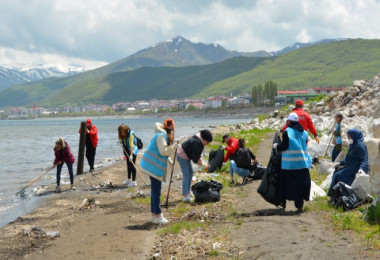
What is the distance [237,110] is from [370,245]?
540ft

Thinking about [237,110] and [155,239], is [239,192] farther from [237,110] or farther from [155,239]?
[237,110]

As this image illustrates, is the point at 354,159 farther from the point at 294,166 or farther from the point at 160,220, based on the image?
the point at 160,220

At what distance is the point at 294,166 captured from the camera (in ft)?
26.9

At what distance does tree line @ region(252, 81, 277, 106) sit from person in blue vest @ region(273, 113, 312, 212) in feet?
523

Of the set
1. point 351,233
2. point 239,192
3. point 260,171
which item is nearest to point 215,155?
point 260,171

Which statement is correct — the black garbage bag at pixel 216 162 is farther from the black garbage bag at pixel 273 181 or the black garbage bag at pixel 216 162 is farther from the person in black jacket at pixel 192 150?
the black garbage bag at pixel 273 181

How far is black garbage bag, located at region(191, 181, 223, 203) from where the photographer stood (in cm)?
1033

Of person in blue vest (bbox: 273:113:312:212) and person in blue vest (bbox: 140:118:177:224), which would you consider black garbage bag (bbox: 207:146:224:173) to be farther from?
person in blue vest (bbox: 273:113:312:212)

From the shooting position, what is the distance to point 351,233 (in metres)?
6.44

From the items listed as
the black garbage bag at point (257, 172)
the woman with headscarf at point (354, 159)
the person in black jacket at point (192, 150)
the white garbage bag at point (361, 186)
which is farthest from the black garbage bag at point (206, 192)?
the white garbage bag at point (361, 186)

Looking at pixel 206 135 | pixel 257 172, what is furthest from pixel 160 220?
pixel 257 172

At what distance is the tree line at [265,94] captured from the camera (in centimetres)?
16550

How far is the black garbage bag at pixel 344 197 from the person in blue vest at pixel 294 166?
601 millimetres

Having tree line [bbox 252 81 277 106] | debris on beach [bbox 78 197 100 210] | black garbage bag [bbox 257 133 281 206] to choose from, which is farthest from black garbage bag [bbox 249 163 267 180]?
tree line [bbox 252 81 277 106]
